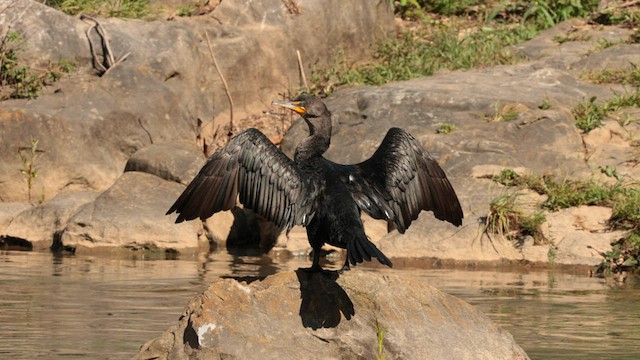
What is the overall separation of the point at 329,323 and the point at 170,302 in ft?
10.6

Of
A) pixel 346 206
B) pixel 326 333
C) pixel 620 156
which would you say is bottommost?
pixel 620 156

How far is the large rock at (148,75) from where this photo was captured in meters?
14.4

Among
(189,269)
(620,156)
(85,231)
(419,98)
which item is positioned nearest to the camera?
(189,269)

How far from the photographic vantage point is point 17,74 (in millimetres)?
14938

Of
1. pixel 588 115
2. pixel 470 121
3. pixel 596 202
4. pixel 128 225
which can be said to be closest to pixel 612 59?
pixel 588 115

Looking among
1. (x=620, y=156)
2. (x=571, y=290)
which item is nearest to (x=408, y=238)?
(x=571, y=290)

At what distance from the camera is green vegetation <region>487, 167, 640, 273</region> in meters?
11.9

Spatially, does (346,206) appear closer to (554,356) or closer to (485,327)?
(485,327)

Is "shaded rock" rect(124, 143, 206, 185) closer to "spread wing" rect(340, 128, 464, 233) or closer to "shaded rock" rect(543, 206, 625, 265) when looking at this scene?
"shaded rock" rect(543, 206, 625, 265)

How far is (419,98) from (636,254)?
12.4ft

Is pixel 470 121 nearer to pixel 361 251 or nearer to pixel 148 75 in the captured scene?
pixel 148 75

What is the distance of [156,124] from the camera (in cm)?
1543

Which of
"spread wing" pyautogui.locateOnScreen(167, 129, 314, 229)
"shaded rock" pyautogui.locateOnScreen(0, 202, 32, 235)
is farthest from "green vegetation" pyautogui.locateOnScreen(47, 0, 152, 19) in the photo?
"spread wing" pyautogui.locateOnScreen(167, 129, 314, 229)

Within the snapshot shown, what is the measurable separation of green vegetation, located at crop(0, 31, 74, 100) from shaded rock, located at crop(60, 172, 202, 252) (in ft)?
7.94
